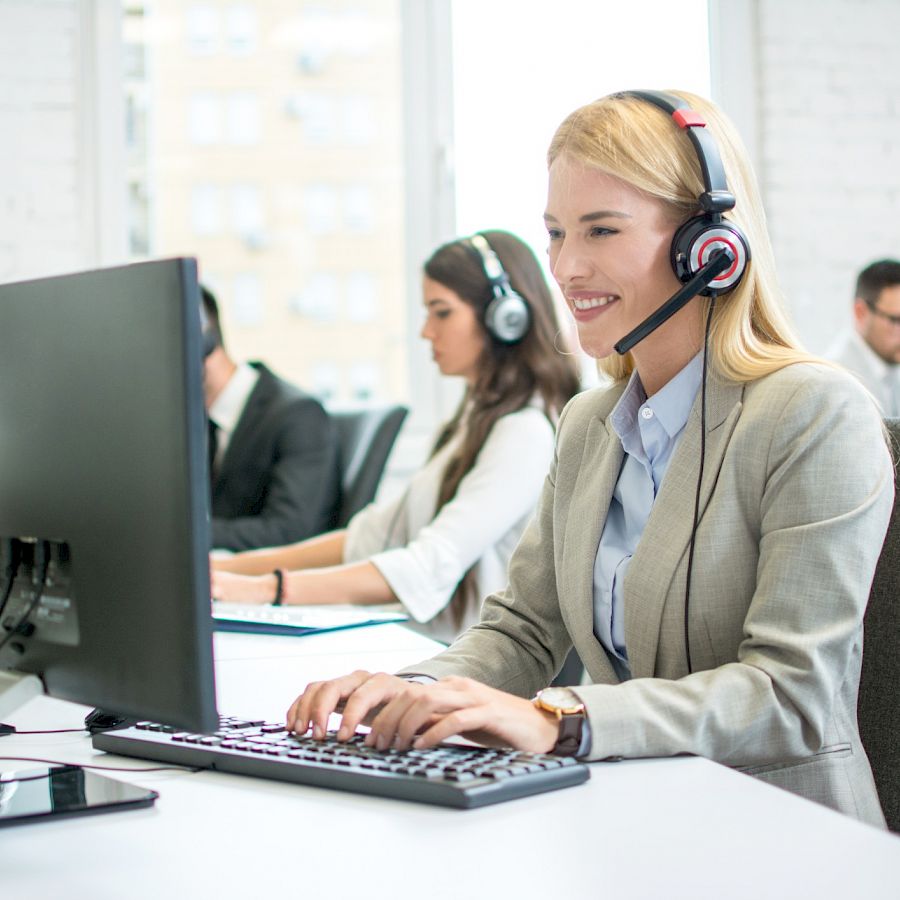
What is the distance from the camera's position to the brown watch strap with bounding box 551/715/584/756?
34.9 inches

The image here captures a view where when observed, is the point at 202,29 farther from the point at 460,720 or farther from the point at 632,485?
the point at 460,720

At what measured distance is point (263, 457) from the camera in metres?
2.88

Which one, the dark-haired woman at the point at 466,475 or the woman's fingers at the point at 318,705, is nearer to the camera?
the woman's fingers at the point at 318,705

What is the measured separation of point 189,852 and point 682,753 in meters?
0.39

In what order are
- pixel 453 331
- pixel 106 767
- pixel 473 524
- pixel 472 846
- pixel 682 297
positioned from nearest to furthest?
pixel 472 846, pixel 106 767, pixel 682 297, pixel 473 524, pixel 453 331

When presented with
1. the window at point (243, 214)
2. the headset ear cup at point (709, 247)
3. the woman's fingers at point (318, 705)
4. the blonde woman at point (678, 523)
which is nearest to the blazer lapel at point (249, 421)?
the window at point (243, 214)

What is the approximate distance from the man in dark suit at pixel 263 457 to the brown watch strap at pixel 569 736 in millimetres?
1881

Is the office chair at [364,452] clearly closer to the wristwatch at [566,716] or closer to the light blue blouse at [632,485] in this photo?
Result: the light blue blouse at [632,485]

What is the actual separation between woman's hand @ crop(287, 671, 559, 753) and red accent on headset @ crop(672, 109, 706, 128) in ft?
1.91

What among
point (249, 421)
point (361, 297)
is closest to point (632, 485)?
point (249, 421)

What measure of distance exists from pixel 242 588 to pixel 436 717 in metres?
1.04

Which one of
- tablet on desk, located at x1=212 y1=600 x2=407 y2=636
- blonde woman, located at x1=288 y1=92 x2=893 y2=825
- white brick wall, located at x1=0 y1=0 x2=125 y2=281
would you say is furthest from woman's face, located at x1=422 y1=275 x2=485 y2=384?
white brick wall, located at x1=0 y1=0 x2=125 y2=281

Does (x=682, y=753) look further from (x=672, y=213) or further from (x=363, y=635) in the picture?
(x=363, y=635)

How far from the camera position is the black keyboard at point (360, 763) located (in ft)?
2.59
